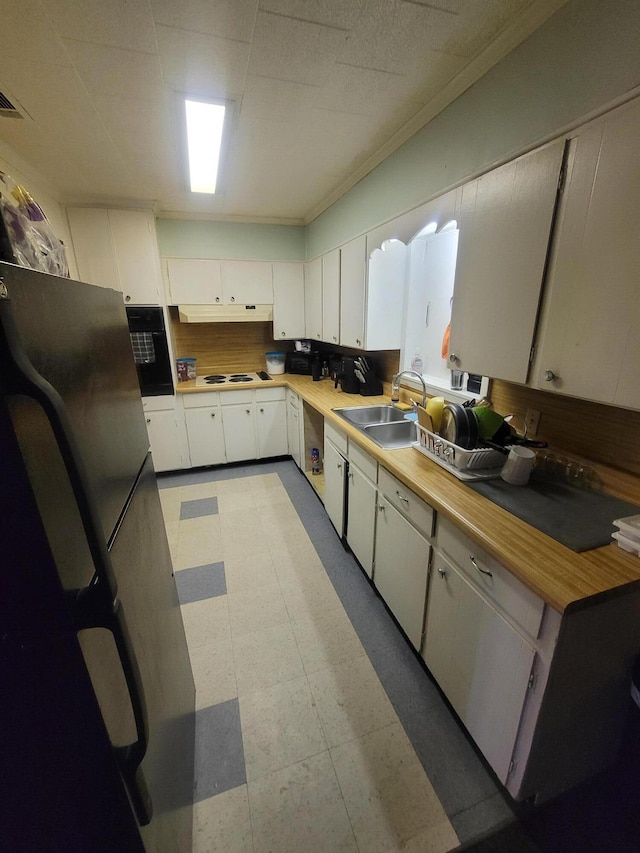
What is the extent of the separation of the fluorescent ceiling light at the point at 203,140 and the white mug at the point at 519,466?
2.16 metres

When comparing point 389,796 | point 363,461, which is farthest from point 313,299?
point 389,796

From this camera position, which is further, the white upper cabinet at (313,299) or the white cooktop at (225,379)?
the white cooktop at (225,379)

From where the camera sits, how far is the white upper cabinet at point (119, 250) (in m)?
2.98

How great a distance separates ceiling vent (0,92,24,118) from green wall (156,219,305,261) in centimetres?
161

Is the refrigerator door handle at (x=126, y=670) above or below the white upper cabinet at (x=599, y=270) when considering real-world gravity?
below

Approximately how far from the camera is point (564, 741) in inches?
41.6

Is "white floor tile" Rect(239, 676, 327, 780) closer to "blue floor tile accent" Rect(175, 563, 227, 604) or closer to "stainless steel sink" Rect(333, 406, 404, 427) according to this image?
"blue floor tile accent" Rect(175, 563, 227, 604)

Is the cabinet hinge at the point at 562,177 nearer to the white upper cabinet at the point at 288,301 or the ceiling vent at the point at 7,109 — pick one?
the ceiling vent at the point at 7,109

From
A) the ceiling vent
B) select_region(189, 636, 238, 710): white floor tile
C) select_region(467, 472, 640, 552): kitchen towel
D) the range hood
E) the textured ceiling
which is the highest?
the textured ceiling

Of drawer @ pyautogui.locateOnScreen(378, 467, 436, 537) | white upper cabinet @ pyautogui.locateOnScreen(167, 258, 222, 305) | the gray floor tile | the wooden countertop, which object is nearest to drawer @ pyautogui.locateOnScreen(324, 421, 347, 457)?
drawer @ pyautogui.locateOnScreen(378, 467, 436, 537)

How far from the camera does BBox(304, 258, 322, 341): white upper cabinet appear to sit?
3379 mm

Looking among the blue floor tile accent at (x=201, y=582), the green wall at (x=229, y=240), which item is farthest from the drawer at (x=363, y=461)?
the green wall at (x=229, y=240)

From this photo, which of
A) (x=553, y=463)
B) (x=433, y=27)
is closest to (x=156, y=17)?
(x=433, y=27)

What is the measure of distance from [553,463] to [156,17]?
2.21 m
